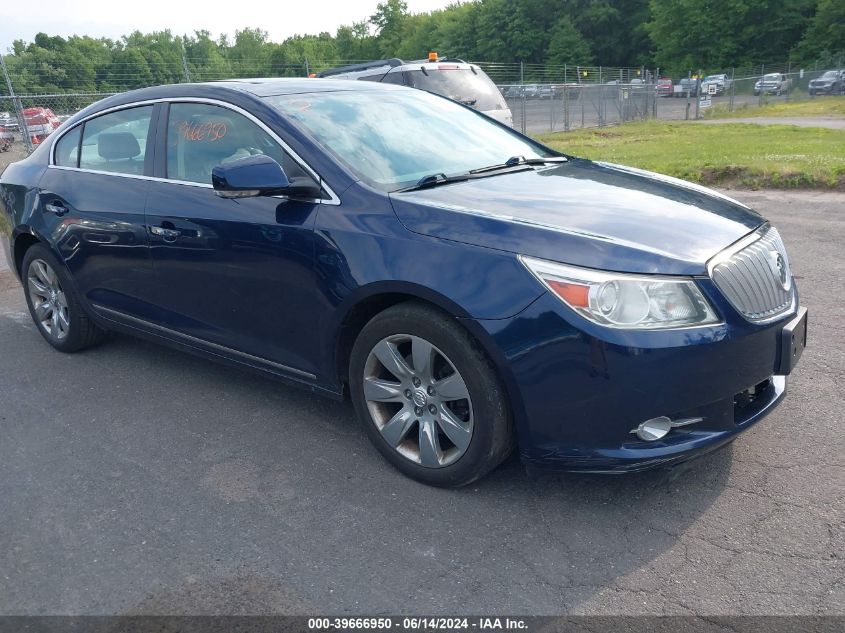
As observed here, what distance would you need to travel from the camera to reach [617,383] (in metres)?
2.72

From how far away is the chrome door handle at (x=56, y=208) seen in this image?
4775 millimetres

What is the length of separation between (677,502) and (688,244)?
3.36 feet

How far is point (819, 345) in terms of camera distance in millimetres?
4590

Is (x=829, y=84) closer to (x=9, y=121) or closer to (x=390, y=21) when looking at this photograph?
(x=9, y=121)

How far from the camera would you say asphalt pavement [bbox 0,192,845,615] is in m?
2.62

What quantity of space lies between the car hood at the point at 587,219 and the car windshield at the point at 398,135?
0.25 metres

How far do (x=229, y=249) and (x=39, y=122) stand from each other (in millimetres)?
14921

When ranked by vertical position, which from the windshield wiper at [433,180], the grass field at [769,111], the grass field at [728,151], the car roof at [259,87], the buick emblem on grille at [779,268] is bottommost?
the grass field at [769,111]

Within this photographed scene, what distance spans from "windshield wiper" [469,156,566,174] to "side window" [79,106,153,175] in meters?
1.92

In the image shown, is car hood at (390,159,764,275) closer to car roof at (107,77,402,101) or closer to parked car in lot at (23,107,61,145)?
car roof at (107,77,402,101)

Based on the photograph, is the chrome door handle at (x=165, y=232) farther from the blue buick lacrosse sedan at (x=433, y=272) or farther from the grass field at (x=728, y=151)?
the grass field at (x=728, y=151)

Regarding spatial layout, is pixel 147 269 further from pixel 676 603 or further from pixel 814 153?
pixel 814 153

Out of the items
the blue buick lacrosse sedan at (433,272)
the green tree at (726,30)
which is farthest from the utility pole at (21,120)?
the green tree at (726,30)

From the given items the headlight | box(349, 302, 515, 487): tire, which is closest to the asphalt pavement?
box(349, 302, 515, 487): tire
